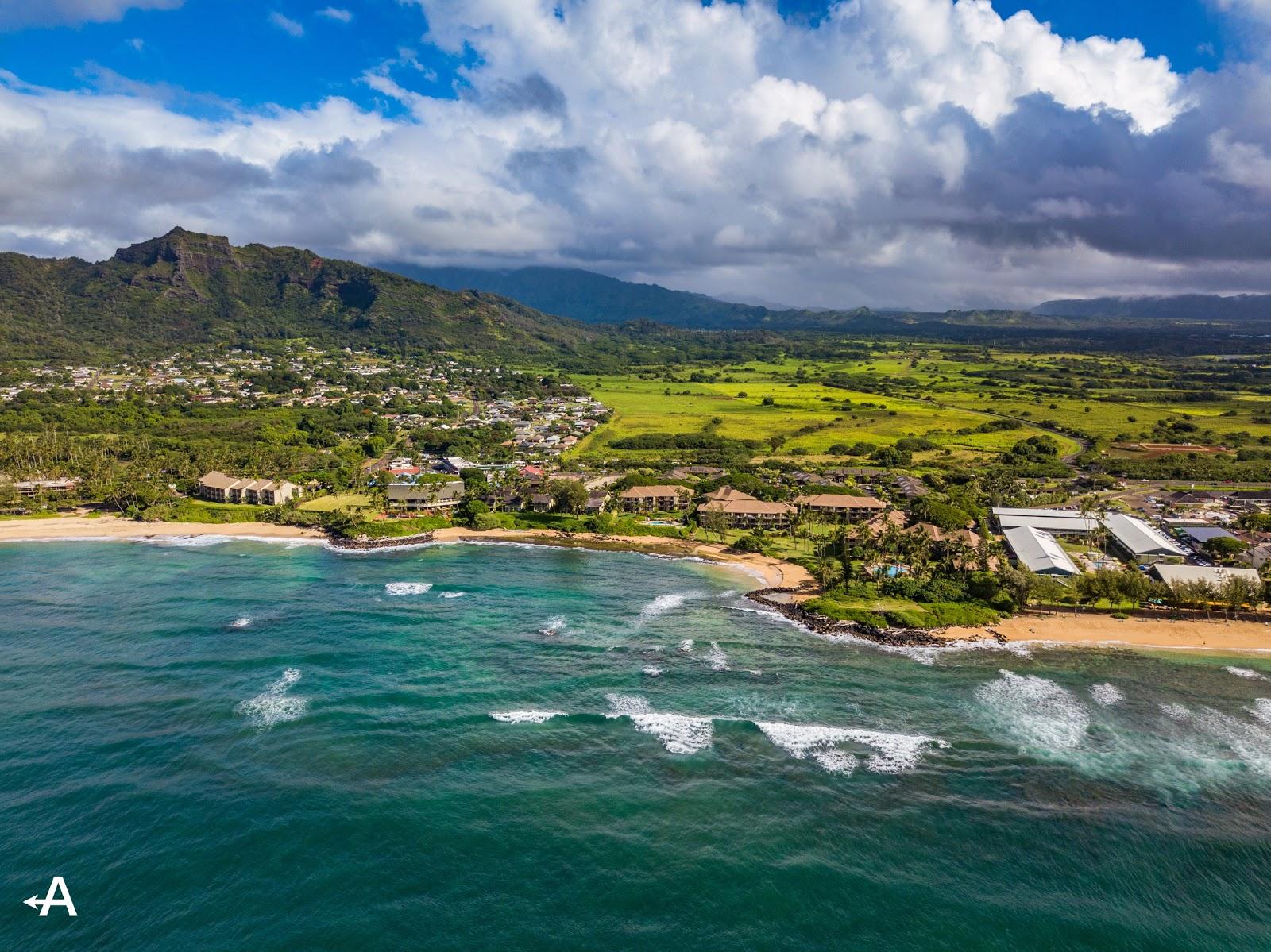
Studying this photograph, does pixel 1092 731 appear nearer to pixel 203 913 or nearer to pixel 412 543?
pixel 203 913

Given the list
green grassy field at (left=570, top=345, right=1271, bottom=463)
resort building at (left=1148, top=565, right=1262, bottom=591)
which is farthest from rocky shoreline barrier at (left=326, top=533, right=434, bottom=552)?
resort building at (left=1148, top=565, right=1262, bottom=591)

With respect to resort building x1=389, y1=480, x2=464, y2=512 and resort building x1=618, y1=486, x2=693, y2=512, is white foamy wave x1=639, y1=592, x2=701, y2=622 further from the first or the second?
resort building x1=389, y1=480, x2=464, y2=512

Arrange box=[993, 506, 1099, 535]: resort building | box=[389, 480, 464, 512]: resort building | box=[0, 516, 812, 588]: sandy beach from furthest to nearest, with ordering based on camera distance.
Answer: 1. box=[389, 480, 464, 512]: resort building
2. box=[993, 506, 1099, 535]: resort building
3. box=[0, 516, 812, 588]: sandy beach

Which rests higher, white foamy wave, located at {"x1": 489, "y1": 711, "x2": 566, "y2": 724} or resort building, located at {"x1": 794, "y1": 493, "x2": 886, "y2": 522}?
resort building, located at {"x1": 794, "y1": 493, "x2": 886, "y2": 522}

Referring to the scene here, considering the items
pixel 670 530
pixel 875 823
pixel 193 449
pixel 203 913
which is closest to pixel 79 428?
pixel 193 449

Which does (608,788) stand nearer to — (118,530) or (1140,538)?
(1140,538)

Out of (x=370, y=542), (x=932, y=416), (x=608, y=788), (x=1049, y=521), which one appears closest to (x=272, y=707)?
(x=608, y=788)
